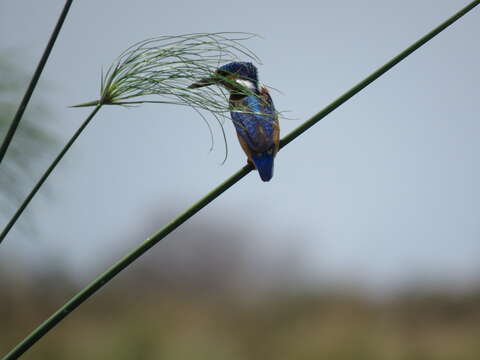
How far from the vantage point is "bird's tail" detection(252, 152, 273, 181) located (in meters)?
1.26

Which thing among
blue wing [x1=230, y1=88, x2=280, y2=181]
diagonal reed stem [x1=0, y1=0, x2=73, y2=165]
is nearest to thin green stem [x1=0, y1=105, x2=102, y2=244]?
diagonal reed stem [x1=0, y1=0, x2=73, y2=165]

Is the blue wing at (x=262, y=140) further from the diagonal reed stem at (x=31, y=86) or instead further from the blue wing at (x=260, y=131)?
the diagonal reed stem at (x=31, y=86)

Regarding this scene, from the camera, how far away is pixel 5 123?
4.22 ft

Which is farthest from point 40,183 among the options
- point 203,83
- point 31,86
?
point 203,83

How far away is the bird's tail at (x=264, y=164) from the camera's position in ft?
4.14

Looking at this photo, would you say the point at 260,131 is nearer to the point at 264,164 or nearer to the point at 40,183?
the point at 264,164

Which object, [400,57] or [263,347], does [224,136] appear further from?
[263,347]

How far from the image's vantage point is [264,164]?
4.16ft

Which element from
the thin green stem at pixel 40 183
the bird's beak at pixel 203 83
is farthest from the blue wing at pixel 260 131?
the thin green stem at pixel 40 183

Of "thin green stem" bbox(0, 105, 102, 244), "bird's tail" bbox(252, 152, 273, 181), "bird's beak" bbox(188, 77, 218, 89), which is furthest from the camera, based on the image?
"bird's tail" bbox(252, 152, 273, 181)

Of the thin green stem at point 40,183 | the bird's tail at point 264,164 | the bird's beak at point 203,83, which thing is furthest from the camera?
the bird's tail at point 264,164

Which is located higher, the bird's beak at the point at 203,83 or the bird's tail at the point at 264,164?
the bird's beak at the point at 203,83

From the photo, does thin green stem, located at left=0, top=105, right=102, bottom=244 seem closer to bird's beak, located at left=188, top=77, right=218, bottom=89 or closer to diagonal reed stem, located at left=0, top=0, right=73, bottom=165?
diagonal reed stem, located at left=0, top=0, right=73, bottom=165

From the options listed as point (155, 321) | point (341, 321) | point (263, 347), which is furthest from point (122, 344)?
point (341, 321)
